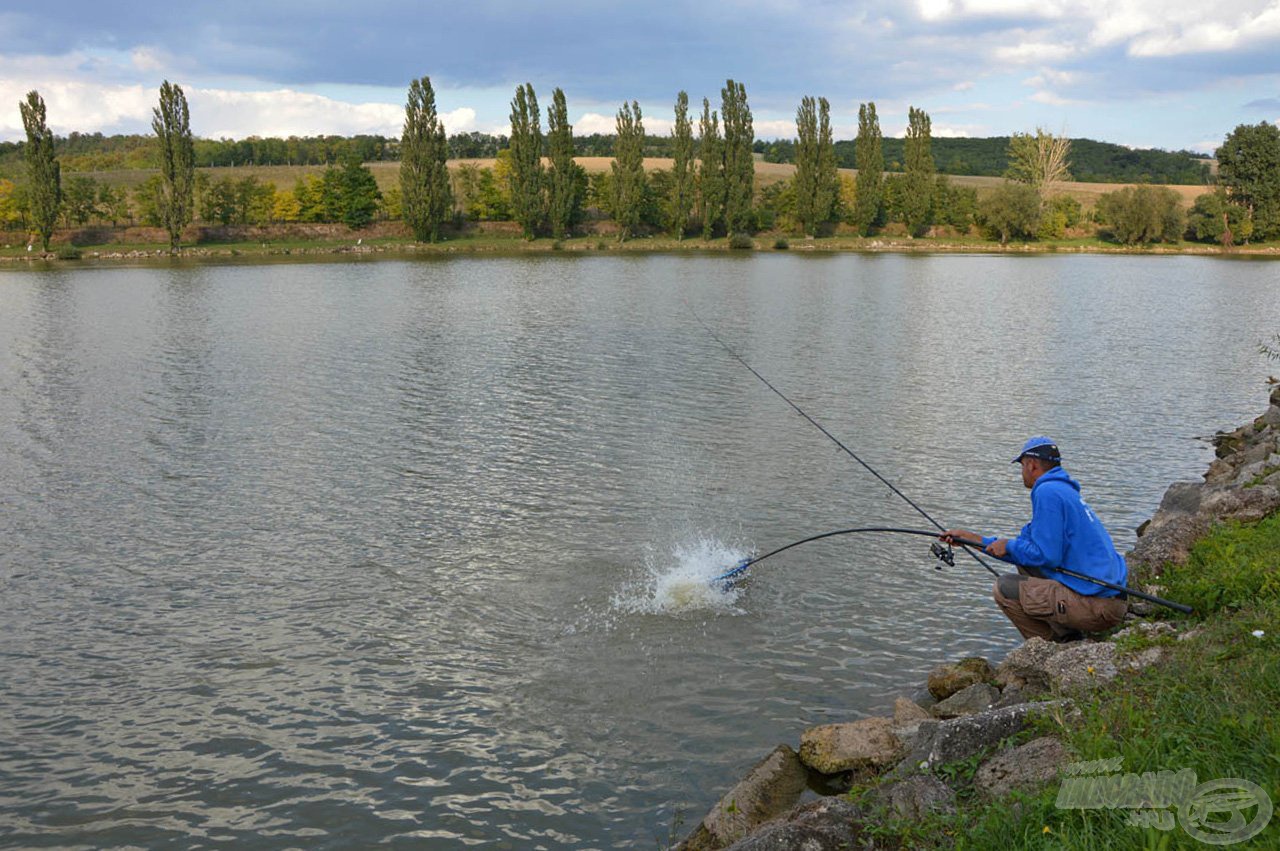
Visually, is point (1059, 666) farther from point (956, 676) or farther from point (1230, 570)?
point (1230, 570)

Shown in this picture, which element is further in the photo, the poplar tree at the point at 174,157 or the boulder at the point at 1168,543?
the poplar tree at the point at 174,157

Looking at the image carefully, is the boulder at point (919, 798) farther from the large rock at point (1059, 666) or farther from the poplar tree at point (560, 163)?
the poplar tree at point (560, 163)

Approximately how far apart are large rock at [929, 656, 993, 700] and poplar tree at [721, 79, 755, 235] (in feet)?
311

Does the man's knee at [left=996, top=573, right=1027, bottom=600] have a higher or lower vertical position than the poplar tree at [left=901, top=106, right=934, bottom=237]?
lower

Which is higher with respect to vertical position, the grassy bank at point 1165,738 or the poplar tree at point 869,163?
the poplar tree at point 869,163

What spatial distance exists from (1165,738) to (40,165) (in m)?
95.4

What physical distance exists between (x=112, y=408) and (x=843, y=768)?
2096 centimetres

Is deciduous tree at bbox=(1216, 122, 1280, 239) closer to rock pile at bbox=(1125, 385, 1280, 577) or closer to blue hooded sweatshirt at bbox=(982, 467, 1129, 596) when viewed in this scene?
rock pile at bbox=(1125, 385, 1280, 577)

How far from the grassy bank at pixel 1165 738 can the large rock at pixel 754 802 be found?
1.53 meters

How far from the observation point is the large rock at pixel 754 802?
6887 mm

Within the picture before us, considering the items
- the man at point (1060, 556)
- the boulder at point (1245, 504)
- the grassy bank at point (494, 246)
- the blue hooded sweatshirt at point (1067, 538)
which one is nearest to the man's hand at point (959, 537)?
the man at point (1060, 556)

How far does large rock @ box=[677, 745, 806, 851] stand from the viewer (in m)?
6.89

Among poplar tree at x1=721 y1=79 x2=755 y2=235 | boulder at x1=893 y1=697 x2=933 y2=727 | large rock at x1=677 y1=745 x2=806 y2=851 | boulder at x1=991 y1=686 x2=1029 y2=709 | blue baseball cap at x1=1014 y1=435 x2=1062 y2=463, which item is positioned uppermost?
poplar tree at x1=721 y1=79 x2=755 y2=235

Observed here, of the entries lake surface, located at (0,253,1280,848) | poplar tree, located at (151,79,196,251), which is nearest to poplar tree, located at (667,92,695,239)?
poplar tree, located at (151,79,196,251)
